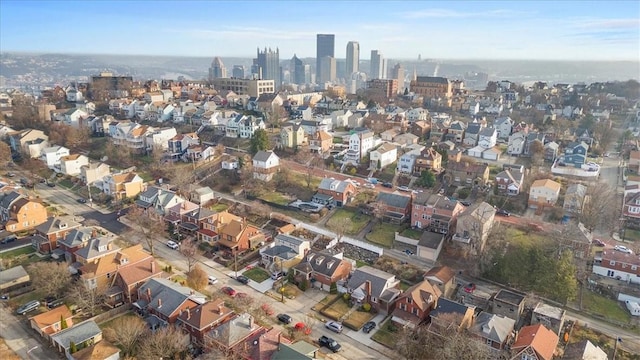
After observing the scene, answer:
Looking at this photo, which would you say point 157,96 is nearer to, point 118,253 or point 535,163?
point 118,253

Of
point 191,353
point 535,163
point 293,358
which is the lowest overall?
point 191,353

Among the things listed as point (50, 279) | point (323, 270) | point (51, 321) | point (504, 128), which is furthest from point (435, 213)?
point (504, 128)

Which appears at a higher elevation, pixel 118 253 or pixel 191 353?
pixel 118 253

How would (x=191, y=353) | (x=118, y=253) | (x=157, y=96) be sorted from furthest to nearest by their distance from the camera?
(x=157, y=96) < (x=118, y=253) < (x=191, y=353)

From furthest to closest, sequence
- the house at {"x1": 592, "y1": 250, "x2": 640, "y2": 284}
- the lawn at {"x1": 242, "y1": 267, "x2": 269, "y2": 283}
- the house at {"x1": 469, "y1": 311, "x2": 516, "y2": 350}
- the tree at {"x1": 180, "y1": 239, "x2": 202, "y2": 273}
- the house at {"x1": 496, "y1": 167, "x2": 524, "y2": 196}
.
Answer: the house at {"x1": 496, "y1": 167, "x2": 524, "y2": 196} → the tree at {"x1": 180, "y1": 239, "x2": 202, "y2": 273} → the lawn at {"x1": 242, "y1": 267, "x2": 269, "y2": 283} → the house at {"x1": 592, "y1": 250, "x2": 640, "y2": 284} → the house at {"x1": 469, "y1": 311, "x2": 516, "y2": 350}

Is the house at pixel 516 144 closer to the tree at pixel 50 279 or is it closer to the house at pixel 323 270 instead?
the house at pixel 323 270

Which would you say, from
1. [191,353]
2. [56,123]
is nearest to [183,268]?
[191,353]

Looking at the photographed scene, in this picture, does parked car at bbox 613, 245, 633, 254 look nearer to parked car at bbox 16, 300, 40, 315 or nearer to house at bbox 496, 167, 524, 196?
house at bbox 496, 167, 524, 196

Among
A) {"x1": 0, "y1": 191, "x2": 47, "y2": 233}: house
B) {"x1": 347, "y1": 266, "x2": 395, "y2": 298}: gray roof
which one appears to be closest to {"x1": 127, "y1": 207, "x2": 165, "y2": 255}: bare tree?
{"x1": 0, "y1": 191, "x2": 47, "y2": 233}: house

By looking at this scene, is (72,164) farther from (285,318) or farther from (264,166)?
(285,318)
